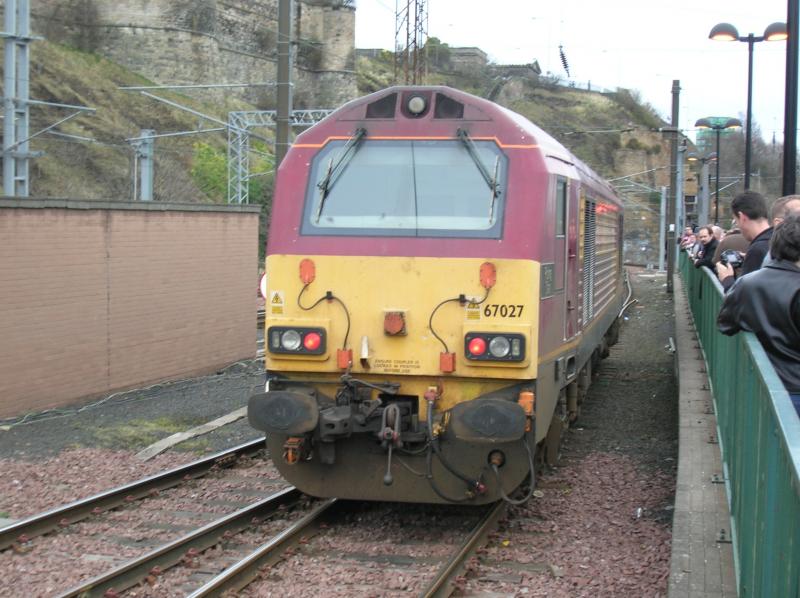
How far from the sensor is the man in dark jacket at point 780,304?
17.2 ft

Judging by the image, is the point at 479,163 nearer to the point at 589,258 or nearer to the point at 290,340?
the point at 290,340

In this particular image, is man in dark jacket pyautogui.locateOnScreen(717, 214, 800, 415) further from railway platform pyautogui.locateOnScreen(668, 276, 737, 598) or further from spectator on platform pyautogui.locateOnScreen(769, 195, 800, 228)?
spectator on platform pyautogui.locateOnScreen(769, 195, 800, 228)

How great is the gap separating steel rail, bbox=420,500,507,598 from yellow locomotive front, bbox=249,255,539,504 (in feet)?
0.93

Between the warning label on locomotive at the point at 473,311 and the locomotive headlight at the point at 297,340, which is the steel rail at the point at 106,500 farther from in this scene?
the warning label on locomotive at the point at 473,311

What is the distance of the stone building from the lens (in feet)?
195

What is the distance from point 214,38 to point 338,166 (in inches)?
2352

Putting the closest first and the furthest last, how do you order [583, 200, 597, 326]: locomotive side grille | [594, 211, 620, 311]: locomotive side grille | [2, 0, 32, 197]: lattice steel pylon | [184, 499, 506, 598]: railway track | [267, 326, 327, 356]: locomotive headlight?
[184, 499, 506, 598]: railway track
[267, 326, 327, 356]: locomotive headlight
[583, 200, 597, 326]: locomotive side grille
[594, 211, 620, 311]: locomotive side grille
[2, 0, 32, 197]: lattice steel pylon

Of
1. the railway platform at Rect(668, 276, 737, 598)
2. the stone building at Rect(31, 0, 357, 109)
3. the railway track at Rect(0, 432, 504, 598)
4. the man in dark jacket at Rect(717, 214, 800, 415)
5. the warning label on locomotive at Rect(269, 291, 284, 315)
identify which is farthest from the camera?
the stone building at Rect(31, 0, 357, 109)

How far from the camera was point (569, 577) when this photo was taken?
22.2 feet

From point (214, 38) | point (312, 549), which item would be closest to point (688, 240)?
point (312, 549)

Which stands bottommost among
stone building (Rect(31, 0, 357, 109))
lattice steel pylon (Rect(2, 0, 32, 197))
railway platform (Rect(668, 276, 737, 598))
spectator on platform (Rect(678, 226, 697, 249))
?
railway platform (Rect(668, 276, 737, 598))

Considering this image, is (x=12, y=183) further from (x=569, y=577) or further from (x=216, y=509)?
(x=569, y=577)

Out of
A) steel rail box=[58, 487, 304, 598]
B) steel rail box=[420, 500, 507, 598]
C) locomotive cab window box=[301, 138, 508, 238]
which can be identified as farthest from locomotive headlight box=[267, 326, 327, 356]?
steel rail box=[420, 500, 507, 598]

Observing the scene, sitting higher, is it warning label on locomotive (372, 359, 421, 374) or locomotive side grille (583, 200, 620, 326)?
locomotive side grille (583, 200, 620, 326)
